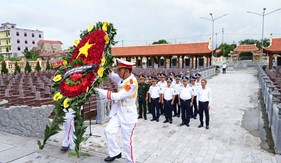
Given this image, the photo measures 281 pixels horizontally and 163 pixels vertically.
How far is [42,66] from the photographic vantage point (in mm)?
34219

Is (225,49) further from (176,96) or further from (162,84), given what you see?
(162,84)

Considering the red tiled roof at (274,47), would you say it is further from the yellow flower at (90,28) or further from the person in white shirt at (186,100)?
the yellow flower at (90,28)

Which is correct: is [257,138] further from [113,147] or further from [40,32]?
[40,32]

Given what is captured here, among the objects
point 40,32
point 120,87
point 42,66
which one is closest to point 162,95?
point 120,87

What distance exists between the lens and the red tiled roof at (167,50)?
28.2m

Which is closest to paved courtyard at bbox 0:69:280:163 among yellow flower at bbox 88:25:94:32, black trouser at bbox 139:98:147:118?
black trouser at bbox 139:98:147:118

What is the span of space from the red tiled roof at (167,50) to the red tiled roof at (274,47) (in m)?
7.01

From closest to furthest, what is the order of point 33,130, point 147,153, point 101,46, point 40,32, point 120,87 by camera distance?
1. point 101,46
2. point 120,87
3. point 147,153
4. point 33,130
5. point 40,32

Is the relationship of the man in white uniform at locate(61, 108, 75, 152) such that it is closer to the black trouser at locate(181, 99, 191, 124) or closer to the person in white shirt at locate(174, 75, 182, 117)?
the black trouser at locate(181, 99, 191, 124)

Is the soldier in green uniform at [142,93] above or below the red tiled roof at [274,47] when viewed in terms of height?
below

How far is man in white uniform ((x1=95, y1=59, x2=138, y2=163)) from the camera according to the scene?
3.63m

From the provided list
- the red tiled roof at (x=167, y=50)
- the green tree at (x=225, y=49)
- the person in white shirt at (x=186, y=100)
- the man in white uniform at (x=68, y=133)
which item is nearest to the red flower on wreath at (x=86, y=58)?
the man in white uniform at (x=68, y=133)

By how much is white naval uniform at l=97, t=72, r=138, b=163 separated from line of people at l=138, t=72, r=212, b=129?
3.07m

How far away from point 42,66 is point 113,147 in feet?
112
